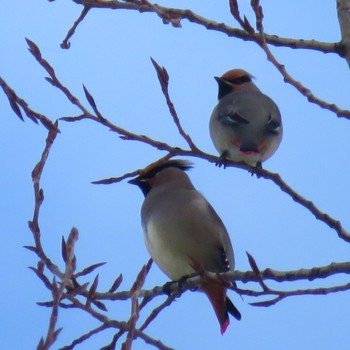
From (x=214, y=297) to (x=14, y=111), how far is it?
6.85ft

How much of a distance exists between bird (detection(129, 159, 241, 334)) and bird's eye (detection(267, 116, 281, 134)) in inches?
22.3

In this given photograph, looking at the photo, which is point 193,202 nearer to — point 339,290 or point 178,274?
point 178,274

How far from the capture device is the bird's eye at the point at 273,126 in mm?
5768

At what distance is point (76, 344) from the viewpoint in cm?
309

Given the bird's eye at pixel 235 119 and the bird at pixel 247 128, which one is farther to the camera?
the bird's eye at pixel 235 119

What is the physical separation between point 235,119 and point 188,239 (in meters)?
0.98

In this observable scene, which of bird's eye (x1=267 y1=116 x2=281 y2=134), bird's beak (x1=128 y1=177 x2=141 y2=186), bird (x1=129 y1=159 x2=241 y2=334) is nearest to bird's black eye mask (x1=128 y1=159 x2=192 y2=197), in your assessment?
bird's beak (x1=128 y1=177 x2=141 y2=186)

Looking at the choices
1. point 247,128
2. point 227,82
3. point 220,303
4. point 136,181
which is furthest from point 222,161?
point 227,82

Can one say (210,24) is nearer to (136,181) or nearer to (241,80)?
(136,181)

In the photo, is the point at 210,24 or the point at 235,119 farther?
the point at 235,119

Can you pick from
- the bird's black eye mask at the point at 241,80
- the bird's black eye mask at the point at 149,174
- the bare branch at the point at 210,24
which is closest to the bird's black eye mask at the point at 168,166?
the bird's black eye mask at the point at 149,174

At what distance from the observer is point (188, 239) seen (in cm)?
515

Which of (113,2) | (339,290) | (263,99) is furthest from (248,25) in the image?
(263,99)

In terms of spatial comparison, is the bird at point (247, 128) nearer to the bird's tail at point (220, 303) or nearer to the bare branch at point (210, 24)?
the bird's tail at point (220, 303)
